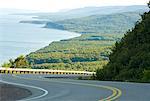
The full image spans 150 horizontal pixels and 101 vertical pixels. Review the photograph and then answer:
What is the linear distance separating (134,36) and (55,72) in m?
18.8

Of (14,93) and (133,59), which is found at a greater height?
(133,59)

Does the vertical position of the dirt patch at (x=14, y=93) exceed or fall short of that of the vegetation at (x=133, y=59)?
it falls short

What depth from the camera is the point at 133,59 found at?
34.7m

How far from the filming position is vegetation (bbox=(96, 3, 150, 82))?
3152 centimetres

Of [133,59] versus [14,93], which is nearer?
[14,93]

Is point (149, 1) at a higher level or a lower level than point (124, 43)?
higher

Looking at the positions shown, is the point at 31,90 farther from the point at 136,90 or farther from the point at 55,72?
the point at 55,72

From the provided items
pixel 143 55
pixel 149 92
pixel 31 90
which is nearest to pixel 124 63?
pixel 143 55

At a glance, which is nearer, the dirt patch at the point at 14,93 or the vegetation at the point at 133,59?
the dirt patch at the point at 14,93

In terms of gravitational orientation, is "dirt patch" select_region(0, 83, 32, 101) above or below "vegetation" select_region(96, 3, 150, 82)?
below

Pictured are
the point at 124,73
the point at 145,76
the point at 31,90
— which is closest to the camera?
the point at 31,90

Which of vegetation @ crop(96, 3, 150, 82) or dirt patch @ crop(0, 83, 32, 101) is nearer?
dirt patch @ crop(0, 83, 32, 101)

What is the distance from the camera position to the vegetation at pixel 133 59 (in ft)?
103

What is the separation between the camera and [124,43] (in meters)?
43.8
